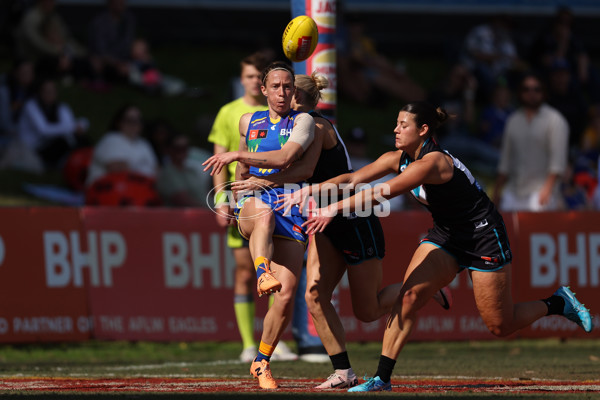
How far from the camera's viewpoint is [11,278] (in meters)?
11.0

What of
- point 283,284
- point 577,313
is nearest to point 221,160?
point 283,284

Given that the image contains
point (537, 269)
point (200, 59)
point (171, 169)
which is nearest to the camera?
point (537, 269)

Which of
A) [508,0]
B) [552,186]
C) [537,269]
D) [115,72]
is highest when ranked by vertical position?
[508,0]

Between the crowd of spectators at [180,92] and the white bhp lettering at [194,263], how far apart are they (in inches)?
62.1

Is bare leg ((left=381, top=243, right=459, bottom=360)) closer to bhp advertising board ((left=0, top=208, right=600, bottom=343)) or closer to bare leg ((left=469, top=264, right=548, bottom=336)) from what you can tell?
bare leg ((left=469, top=264, right=548, bottom=336))

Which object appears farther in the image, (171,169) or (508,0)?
(508,0)

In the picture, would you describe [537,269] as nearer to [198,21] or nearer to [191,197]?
[191,197]

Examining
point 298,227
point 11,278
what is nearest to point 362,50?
point 11,278

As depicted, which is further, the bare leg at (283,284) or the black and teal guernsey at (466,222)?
the bare leg at (283,284)

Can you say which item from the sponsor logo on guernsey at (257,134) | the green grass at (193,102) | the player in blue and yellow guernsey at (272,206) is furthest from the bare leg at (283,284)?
the green grass at (193,102)

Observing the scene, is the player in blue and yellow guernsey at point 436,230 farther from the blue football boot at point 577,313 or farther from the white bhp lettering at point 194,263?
the white bhp lettering at point 194,263

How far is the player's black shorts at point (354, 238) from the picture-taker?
731cm

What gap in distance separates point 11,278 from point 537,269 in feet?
19.6

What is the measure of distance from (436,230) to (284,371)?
6.92ft
